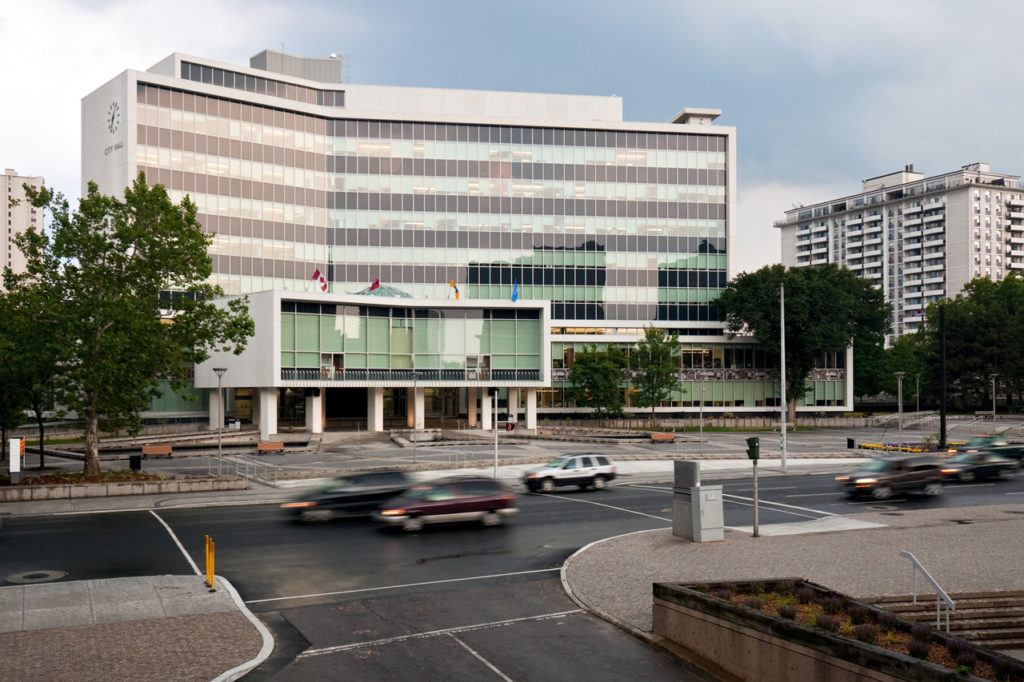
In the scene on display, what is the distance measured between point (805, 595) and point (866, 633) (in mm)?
2376

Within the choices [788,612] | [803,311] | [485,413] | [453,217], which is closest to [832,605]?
[788,612]

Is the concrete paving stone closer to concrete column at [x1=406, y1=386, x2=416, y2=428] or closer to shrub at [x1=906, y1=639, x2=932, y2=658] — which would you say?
shrub at [x1=906, y1=639, x2=932, y2=658]

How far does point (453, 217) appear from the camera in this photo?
93.4 meters

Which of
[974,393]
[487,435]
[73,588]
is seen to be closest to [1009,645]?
[73,588]

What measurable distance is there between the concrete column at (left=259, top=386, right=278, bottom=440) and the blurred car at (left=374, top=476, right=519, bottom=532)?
41.9m

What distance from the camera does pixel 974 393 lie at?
357 ft

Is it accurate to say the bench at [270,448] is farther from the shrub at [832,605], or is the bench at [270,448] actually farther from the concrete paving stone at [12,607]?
the shrub at [832,605]

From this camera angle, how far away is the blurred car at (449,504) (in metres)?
25.0

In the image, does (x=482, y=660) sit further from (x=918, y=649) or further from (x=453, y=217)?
(x=453, y=217)

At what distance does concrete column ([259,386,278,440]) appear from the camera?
65500 mm

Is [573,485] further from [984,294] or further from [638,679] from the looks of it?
[984,294]

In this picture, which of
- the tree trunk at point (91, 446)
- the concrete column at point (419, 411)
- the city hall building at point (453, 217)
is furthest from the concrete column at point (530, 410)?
the tree trunk at point (91, 446)

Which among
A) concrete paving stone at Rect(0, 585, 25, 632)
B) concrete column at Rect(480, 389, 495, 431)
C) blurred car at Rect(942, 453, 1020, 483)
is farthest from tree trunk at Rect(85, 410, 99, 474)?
concrete column at Rect(480, 389, 495, 431)

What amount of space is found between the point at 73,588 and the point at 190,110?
77.4 m
